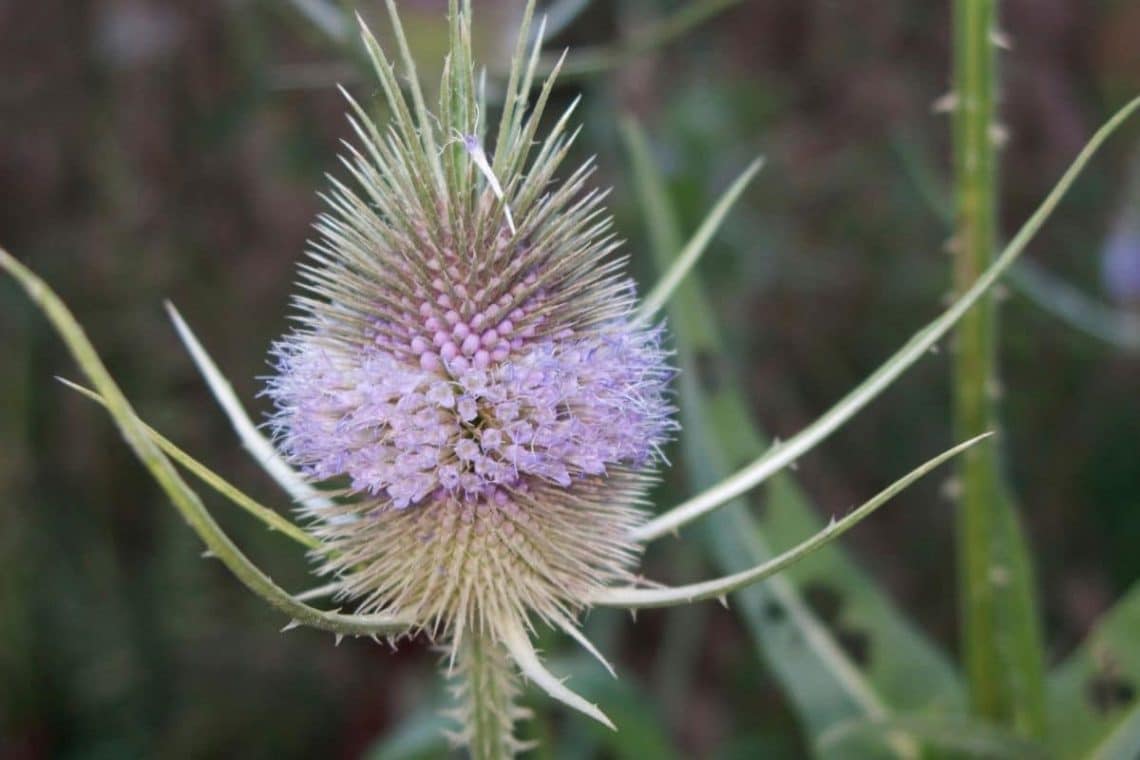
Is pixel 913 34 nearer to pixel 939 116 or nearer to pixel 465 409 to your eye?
pixel 939 116

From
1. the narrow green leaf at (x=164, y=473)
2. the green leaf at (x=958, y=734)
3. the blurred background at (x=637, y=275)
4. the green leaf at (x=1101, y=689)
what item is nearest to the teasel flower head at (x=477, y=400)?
the narrow green leaf at (x=164, y=473)

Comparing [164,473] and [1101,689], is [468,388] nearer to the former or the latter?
[164,473]

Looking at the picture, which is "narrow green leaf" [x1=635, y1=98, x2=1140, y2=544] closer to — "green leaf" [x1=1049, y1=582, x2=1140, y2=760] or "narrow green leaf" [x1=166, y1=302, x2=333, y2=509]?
"narrow green leaf" [x1=166, y1=302, x2=333, y2=509]

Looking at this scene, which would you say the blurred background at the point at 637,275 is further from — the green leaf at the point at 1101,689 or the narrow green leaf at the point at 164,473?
the narrow green leaf at the point at 164,473

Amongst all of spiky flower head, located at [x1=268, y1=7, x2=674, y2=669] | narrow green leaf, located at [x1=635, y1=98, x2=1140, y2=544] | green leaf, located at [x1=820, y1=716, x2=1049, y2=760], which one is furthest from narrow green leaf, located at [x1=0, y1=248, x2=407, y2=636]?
green leaf, located at [x1=820, y1=716, x2=1049, y2=760]

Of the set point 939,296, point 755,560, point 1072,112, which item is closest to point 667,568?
point 939,296

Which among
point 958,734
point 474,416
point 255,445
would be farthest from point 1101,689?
point 255,445
